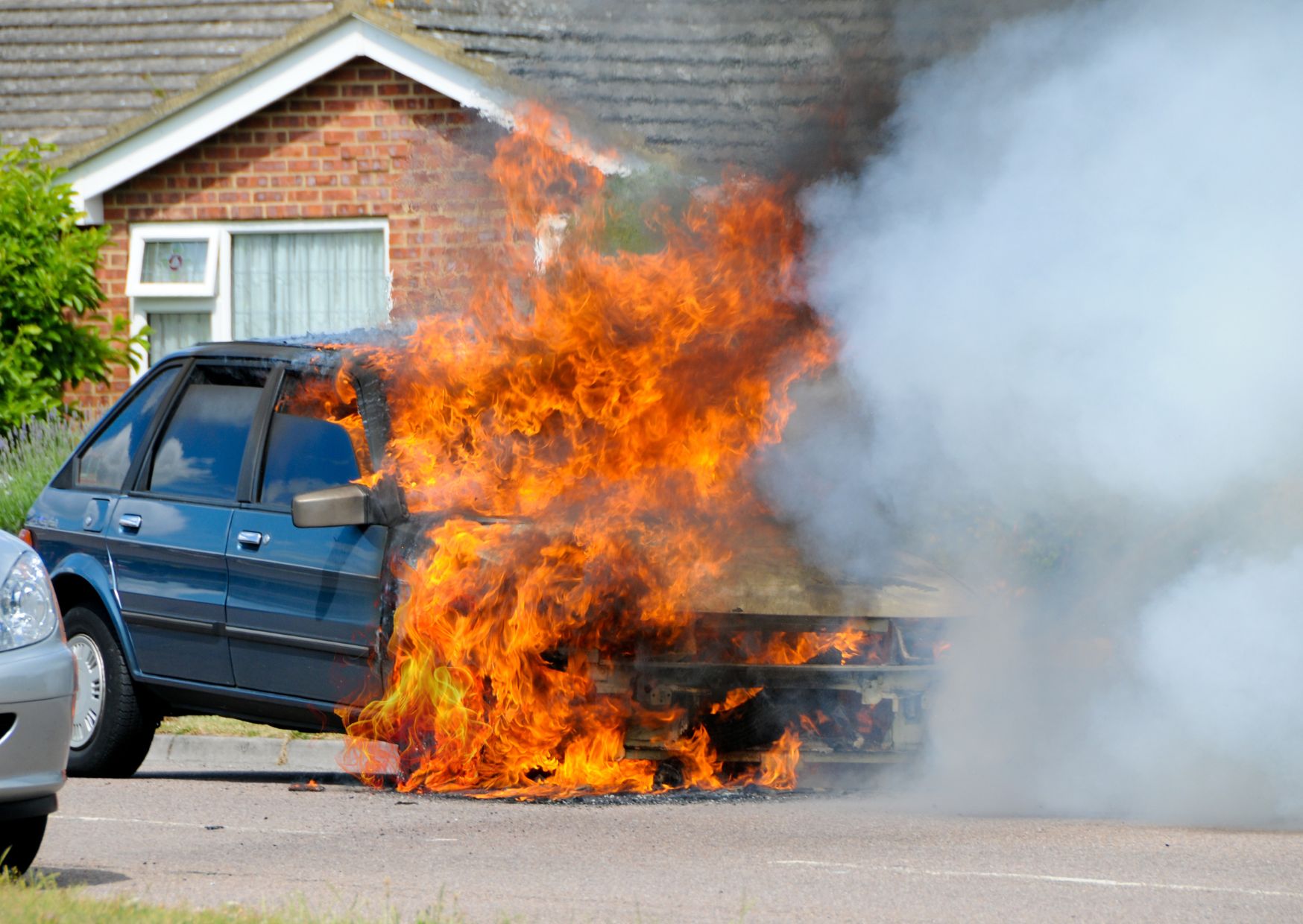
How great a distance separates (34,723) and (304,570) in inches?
91.3

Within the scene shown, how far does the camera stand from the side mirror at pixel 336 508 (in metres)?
7.91

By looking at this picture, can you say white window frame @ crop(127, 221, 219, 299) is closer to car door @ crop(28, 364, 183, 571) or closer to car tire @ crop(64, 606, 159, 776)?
car door @ crop(28, 364, 183, 571)

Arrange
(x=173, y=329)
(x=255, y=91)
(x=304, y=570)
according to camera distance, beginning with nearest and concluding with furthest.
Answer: (x=304, y=570), (x=255, y=91), (x=173, y=329)

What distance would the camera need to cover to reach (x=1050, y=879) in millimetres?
6258

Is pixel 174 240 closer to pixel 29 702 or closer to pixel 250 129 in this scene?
pixel 250 129

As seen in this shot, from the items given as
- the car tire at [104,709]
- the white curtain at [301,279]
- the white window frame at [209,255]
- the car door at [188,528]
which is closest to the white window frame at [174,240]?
the white window frame at [209,255]

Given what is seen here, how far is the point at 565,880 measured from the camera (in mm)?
6230

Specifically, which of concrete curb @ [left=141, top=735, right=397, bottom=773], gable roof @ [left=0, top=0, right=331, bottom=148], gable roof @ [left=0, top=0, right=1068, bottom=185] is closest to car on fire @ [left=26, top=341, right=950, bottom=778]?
concrete curb @ [left=141, top=735, right=397, bottom=773]

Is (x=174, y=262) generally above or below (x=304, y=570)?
above

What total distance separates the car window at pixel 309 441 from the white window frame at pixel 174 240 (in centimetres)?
851

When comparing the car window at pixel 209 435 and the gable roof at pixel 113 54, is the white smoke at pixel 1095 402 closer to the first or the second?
the car window at pixel 209 435

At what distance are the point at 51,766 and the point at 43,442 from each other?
875 centimetres

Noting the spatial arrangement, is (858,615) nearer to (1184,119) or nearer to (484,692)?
(484,692)

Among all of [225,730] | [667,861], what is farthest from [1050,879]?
[225,730]
